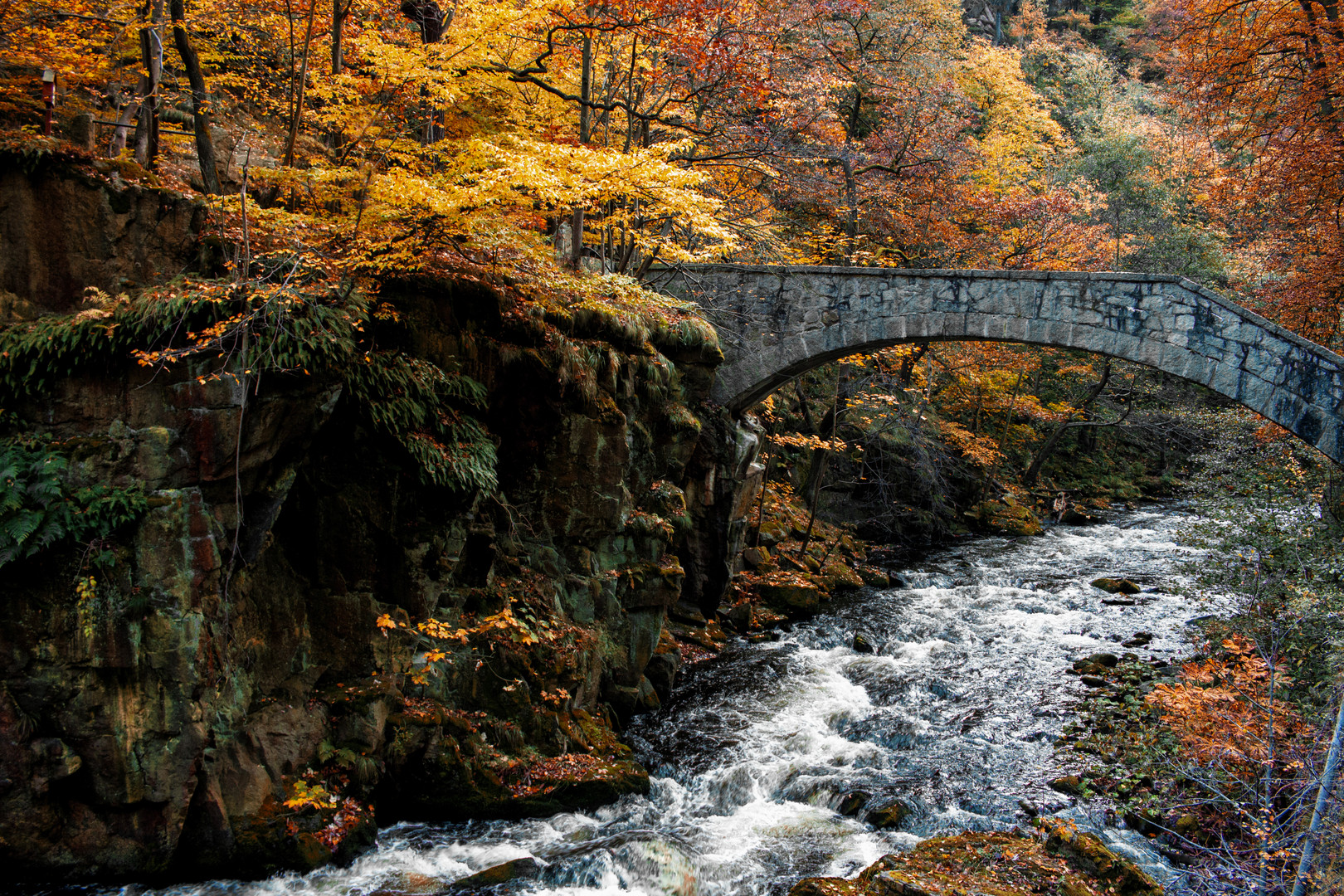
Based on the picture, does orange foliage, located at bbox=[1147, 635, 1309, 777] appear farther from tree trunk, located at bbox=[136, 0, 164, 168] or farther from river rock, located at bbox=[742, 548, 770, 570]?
tree trunk, located at bbox=[136, 0, 164, 168]

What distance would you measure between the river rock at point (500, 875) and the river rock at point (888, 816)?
3.07m

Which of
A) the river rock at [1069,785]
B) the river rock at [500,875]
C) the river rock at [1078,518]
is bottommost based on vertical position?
the river rock at [500,875]

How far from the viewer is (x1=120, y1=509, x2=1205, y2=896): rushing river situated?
6.23 m

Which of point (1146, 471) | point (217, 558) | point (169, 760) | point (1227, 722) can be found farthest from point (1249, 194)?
point (1146, 471)

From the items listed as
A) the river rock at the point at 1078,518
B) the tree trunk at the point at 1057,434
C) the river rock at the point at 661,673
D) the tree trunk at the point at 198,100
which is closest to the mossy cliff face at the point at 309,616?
the river rock at the point at 661,673

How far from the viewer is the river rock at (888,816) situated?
709cm

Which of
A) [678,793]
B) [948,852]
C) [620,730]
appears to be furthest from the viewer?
[620,730]

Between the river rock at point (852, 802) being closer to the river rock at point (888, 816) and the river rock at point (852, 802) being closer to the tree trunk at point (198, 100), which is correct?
the river rock at point (888, 816)

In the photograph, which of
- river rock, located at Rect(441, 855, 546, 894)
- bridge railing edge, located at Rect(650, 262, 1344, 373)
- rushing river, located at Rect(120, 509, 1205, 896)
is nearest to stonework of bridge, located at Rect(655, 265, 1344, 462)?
bridge railing edge, located at Rect(650, 262, 1344, 373)

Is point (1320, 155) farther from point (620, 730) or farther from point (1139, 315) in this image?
point (620, 730)

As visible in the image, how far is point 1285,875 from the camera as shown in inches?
194

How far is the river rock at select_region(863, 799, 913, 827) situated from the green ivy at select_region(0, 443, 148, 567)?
6.56 metres

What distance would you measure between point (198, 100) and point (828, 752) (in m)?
9.06

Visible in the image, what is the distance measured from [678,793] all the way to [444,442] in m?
4.09
